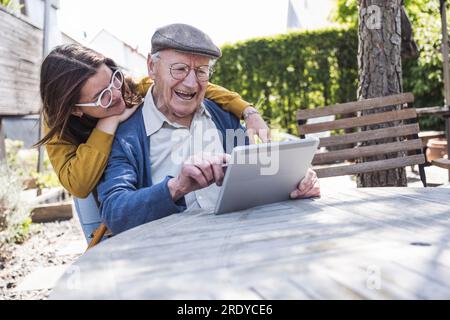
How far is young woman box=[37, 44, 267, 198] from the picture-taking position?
171cm

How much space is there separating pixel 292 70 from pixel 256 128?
7.61m

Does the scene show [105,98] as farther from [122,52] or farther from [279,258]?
[122,52]

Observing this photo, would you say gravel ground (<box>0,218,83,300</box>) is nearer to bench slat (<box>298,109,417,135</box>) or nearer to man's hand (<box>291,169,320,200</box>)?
man's hand (<box>291,169,320,200</box>)

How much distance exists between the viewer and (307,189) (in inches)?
64.0

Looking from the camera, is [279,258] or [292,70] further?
[292,70]

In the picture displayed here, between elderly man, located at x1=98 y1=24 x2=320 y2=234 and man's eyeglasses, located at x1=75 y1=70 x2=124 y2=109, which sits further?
man's eyeglasses, located at x1=75 y1=70 x2=124 y2=109

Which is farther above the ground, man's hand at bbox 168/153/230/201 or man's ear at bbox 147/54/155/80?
man's ear at bbox 147/54/155/80

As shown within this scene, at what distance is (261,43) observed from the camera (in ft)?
30.8

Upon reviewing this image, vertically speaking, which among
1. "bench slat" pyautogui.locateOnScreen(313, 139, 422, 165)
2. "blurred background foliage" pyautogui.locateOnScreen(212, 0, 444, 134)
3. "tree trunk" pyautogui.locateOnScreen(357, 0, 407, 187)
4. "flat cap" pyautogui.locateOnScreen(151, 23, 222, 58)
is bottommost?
"bench slat" pyautogui.locateOnScreen(313, 139, 422, 165)

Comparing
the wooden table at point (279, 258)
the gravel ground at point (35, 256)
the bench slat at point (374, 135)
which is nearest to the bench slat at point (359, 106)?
the bench slat at point (374, 135)

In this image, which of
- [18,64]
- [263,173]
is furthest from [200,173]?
[18,64]

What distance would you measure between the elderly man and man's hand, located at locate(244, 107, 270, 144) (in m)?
0.10

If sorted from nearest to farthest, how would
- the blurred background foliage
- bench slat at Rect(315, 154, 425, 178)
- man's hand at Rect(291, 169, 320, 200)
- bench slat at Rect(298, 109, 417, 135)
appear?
1. man's hand at Rect(291, 169, 320, 200)
2. bench slat at Rect(315, 154, 425, 178)
3. bench slat at Rect(298, 109, 417, 135)
4. the blurred background foliage

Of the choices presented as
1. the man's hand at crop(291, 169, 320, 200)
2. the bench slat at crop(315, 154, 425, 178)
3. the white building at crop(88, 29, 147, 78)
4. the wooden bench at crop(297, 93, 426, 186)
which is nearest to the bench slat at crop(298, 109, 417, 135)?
the wooden bench at crop(297, 93, 426, 186)
